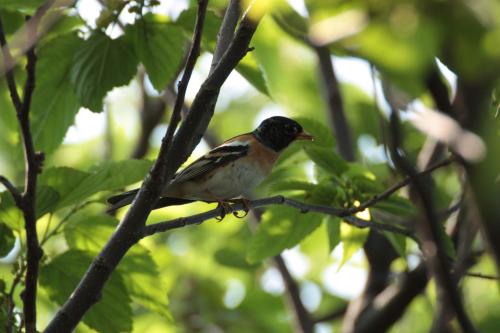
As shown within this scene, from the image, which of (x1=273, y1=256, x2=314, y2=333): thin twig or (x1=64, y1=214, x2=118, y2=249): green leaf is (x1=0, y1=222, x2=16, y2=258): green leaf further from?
(x1=273, y1=256, x2=314, y2=333): thin twig

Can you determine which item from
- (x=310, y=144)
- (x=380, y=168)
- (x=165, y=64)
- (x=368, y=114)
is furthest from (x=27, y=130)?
(x=368, y=114)

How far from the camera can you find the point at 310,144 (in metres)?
5.80

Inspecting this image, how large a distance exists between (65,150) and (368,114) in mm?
4904

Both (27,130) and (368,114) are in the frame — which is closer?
(27,130)

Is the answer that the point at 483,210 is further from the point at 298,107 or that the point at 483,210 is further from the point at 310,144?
the point at 298,107

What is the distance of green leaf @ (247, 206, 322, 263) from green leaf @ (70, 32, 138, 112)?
136 centimetres

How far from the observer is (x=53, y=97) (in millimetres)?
5719

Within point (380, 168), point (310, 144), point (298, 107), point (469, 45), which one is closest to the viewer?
point (469, 45)

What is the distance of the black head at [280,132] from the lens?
7.79m

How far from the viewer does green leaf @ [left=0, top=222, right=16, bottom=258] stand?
4.83 m

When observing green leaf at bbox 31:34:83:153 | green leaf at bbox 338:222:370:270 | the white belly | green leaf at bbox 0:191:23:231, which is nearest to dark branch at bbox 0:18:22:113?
green leaf at bbox 0:191:23:231

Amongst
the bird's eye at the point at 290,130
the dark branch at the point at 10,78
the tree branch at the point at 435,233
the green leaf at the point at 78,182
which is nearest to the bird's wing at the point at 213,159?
the bird's eye at the point at 290,130

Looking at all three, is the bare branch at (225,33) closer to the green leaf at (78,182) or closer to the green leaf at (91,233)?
the green leaf at (78,182)

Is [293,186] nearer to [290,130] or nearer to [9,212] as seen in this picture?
[9,212]
